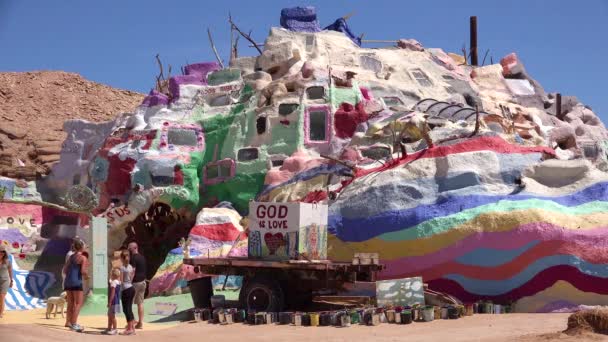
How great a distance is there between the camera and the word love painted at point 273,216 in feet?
55.9

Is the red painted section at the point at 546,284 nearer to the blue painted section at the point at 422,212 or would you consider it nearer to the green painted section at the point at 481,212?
the green painted section at the point at 481,212

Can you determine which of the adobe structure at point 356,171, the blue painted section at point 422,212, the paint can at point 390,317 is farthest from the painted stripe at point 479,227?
the paint can at point 390,317

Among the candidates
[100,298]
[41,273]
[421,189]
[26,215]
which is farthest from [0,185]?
[421,189]

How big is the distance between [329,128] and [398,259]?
8938mm

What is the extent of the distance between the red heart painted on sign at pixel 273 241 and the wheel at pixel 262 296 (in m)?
0.58

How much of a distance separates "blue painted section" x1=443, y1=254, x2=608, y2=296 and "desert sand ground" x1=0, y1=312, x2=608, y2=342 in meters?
1.19

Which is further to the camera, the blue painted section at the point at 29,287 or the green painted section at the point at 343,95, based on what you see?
the green painted section at the point at 343,95

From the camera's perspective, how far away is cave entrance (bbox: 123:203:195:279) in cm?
2794

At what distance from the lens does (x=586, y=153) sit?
30.4 m

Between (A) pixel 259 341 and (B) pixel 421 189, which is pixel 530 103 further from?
(A) pixel 259 341

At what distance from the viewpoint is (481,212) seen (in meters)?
18.4

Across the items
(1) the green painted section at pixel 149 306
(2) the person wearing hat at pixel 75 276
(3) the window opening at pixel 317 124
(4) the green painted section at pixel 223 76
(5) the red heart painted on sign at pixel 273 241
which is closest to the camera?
(2) the person wearing hat at pixel 75 276

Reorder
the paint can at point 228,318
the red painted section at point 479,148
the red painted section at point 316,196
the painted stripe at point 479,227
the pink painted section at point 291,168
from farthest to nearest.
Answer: the pink painted section at point 291,168 < the red painted section at point 316,196 < the red painted section at point 479,148 < the painted stripe at point 479,227 < the paint can at point 228,318

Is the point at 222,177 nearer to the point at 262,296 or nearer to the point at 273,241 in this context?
the point at 273,241
